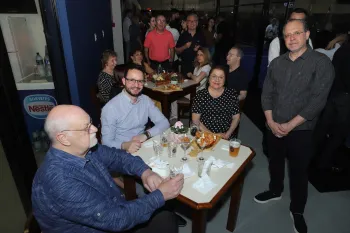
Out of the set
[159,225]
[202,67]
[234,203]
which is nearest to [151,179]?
[159,225]

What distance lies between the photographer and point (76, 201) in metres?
1.21

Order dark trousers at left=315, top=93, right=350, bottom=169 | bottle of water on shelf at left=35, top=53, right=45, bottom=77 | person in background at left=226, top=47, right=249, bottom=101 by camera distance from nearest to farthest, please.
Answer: dark trousers at left=315, top=93, right=350, bottom=169
person in background at left=226, top=47, right=249, bottom=101
bottle of water on shelf at left=35, top=53, right=45, bottom=77

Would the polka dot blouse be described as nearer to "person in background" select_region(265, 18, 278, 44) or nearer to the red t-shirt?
the red t-shirt

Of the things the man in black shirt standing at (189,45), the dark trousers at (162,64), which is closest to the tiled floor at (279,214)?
the man in black shirt standing at (189,45)

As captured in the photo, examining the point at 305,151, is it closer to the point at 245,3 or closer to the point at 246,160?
the point at 246,160

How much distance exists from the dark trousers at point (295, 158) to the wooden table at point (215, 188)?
1.57 feet

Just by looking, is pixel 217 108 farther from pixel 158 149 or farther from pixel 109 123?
pixel 109 123

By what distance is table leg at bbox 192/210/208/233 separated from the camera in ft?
5.23

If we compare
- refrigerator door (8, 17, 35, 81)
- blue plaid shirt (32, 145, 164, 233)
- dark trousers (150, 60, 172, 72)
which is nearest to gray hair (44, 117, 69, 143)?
blue plaid shirt (32, 145, 164, 233)

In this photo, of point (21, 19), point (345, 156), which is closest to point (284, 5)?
point (345, 156)

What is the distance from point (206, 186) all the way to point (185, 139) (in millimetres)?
495

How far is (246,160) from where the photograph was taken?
6.31 feet

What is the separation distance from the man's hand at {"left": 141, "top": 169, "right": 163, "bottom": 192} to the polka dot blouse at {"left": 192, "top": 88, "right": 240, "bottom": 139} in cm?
121

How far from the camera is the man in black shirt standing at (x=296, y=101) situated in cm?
195
